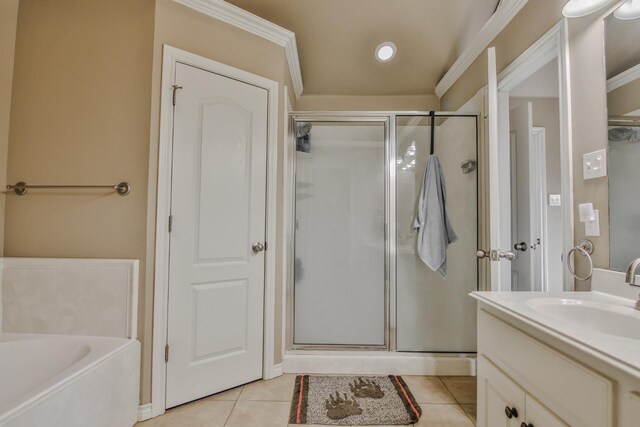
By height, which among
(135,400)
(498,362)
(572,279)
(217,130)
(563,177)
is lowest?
(135,400)

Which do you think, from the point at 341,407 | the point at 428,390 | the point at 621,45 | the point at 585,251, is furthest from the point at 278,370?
the point at 621,45

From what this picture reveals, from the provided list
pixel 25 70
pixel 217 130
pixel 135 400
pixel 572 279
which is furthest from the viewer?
pixel 217 130

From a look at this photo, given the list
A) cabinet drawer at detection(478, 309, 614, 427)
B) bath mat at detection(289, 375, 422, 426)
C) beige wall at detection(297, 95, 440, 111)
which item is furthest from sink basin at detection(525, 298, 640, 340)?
beige wall at detection(297, 95, 440, 111)

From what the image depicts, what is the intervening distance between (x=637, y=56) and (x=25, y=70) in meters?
2.92

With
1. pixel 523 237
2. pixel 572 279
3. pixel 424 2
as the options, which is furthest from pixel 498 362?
pixel 424 2

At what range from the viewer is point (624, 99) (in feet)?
3.76

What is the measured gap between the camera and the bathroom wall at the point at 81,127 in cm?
159

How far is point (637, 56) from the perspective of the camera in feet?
→ 3.59

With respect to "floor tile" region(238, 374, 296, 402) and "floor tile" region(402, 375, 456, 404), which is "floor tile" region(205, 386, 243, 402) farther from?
"floor tile" region(402, 375, 456, 404)

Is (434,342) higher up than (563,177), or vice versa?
(563,177)

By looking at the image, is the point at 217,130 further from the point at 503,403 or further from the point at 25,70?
the point at 503,403

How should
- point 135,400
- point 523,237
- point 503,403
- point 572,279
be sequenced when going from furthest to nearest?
point 523,237
point 135,400
point 572,279
point 503,403

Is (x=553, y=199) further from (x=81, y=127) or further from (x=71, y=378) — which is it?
(x=81, y=127)

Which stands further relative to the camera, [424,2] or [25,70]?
[424,2]
